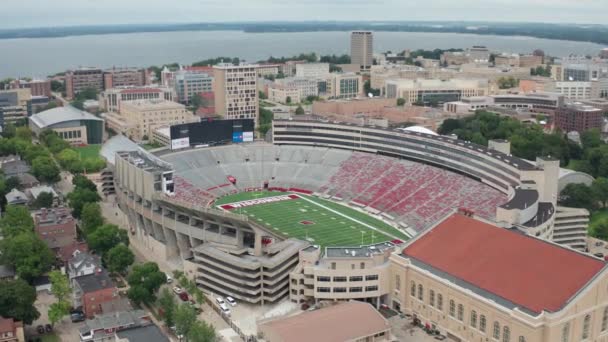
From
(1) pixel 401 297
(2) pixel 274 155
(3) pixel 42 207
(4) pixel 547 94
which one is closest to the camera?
(1) pixel 401 297

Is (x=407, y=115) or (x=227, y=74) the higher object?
(x=227, y=74)

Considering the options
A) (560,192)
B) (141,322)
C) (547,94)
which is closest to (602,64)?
(547,94)

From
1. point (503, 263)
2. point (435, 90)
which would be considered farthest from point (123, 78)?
point (503, 263)

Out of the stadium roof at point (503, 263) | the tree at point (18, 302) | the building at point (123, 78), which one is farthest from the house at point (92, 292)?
the building at point (123, 78)

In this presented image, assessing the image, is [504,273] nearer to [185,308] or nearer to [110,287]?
[185,308]

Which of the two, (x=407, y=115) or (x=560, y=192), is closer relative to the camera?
(x=560, y=192)

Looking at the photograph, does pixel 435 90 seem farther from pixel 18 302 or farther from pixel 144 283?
pixel 18 302

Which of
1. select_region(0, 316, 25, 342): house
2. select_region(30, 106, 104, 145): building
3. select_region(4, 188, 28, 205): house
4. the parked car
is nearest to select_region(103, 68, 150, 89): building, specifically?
select_region(30, 106, 104, 145): building
